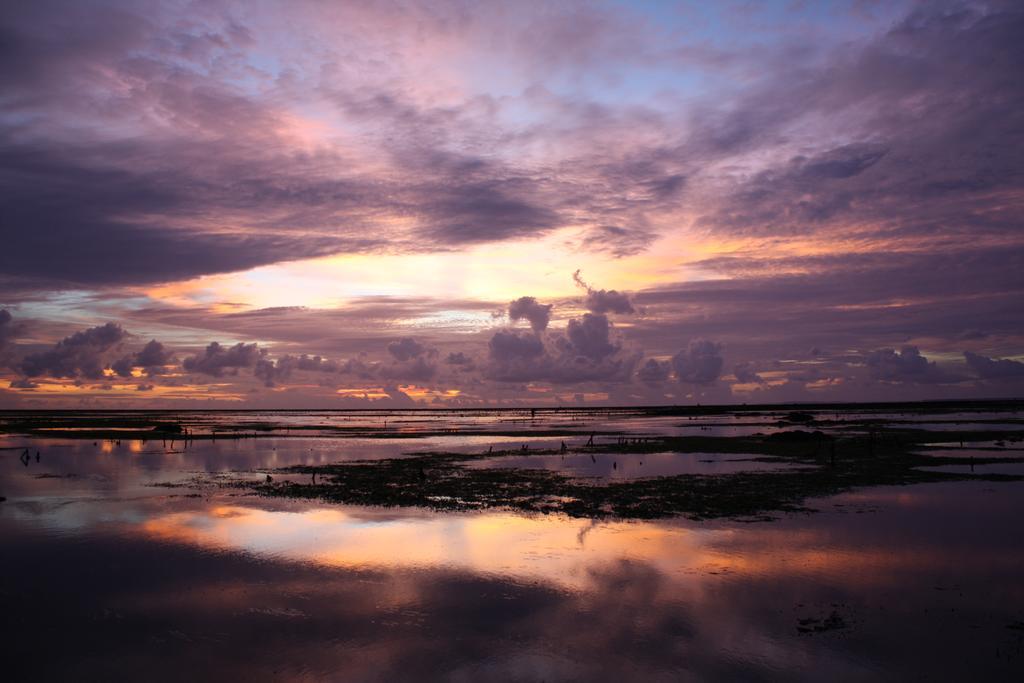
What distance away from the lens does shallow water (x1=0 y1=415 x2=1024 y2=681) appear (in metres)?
13.7

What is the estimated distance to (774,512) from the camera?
94.6 feet

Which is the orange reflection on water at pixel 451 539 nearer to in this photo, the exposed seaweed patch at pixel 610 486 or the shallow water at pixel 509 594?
the shallow water at pixel 509 594

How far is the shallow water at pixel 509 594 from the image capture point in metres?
13.7

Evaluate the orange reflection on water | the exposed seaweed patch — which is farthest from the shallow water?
the exposed seaweed patch

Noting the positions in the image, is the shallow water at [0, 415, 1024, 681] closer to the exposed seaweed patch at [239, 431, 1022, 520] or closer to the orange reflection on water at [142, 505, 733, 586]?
the orange reflection on water at [142, 505, 733, 586]

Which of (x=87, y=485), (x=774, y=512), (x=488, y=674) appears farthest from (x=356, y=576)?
(x=87, y=485)

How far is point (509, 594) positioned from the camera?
18219mm

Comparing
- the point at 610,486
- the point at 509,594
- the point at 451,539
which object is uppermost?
the point at 509,594

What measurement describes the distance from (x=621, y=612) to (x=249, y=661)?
8687 millimetres

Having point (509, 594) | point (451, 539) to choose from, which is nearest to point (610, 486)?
point (451, 539)

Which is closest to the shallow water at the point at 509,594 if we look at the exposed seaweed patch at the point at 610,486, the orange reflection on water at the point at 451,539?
the orange reflection on water at the point at 451,539

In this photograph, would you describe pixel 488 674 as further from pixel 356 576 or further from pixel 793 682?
pixel 356 576

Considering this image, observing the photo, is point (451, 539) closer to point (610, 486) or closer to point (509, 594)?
point (509, 594)

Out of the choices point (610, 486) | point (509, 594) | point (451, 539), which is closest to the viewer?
point (509, 594)
